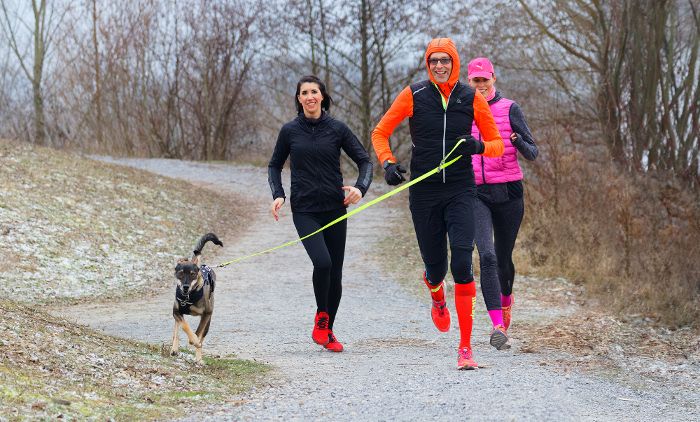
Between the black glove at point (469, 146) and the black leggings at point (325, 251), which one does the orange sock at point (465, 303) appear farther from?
the black leggings at point (325, 251)

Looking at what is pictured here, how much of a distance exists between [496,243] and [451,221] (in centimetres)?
137

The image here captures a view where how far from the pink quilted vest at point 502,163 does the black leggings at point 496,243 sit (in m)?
0.19

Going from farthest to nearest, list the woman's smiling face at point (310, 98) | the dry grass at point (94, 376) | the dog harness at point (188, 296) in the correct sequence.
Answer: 1. the woman's smiling face at point (310, 98)
2. the dog harness at point (188, 296)
3. the dry grass at point (94, 376)

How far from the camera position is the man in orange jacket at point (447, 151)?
6.56 metres

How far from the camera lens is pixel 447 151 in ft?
21.5

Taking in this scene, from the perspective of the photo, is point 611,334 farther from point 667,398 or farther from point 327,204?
point 327,204

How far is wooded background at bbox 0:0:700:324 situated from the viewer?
1327 centimetres

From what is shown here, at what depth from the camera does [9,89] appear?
35906 millimetres

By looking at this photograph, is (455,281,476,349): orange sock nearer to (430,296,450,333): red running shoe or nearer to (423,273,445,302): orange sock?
(423,273,445,302): orange sock

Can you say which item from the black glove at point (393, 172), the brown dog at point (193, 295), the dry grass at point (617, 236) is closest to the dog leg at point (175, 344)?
the brown dog at point (193, 295)

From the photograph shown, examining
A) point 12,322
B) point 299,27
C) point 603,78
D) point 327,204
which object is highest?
point 299,27

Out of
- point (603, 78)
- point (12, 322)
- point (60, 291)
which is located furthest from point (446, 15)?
point (12, 322)

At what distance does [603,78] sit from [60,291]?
11.1 meters

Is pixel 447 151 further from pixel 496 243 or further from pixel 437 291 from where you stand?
pixel 496 243
